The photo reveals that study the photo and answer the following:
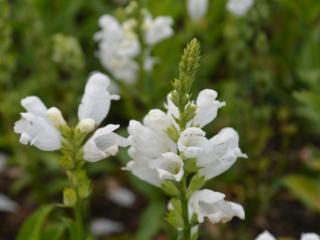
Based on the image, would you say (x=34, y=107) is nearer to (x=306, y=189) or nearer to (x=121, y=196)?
(x=306, y=189)

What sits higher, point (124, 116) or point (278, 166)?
point (124, 116)

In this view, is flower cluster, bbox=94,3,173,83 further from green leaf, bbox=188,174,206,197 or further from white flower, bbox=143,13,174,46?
green leaf, bbox=188,174,206,197

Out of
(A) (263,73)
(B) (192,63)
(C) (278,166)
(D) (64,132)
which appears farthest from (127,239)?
(B) (192,63)

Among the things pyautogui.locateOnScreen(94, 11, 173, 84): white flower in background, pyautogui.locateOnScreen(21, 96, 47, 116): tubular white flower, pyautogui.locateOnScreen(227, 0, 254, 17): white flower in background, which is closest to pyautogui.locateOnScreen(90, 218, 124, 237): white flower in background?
pyautogui.locateOnScreen(94, 11, 173, 84): white flower in background

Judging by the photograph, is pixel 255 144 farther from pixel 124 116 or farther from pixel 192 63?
pixel 192 63

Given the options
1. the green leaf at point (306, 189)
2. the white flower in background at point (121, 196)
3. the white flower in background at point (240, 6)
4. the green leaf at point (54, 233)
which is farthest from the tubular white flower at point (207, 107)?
the white flower in background at point (121, 196)

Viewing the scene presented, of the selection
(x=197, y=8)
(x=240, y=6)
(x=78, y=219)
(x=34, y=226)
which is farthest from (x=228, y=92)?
(x=78, y=219)
